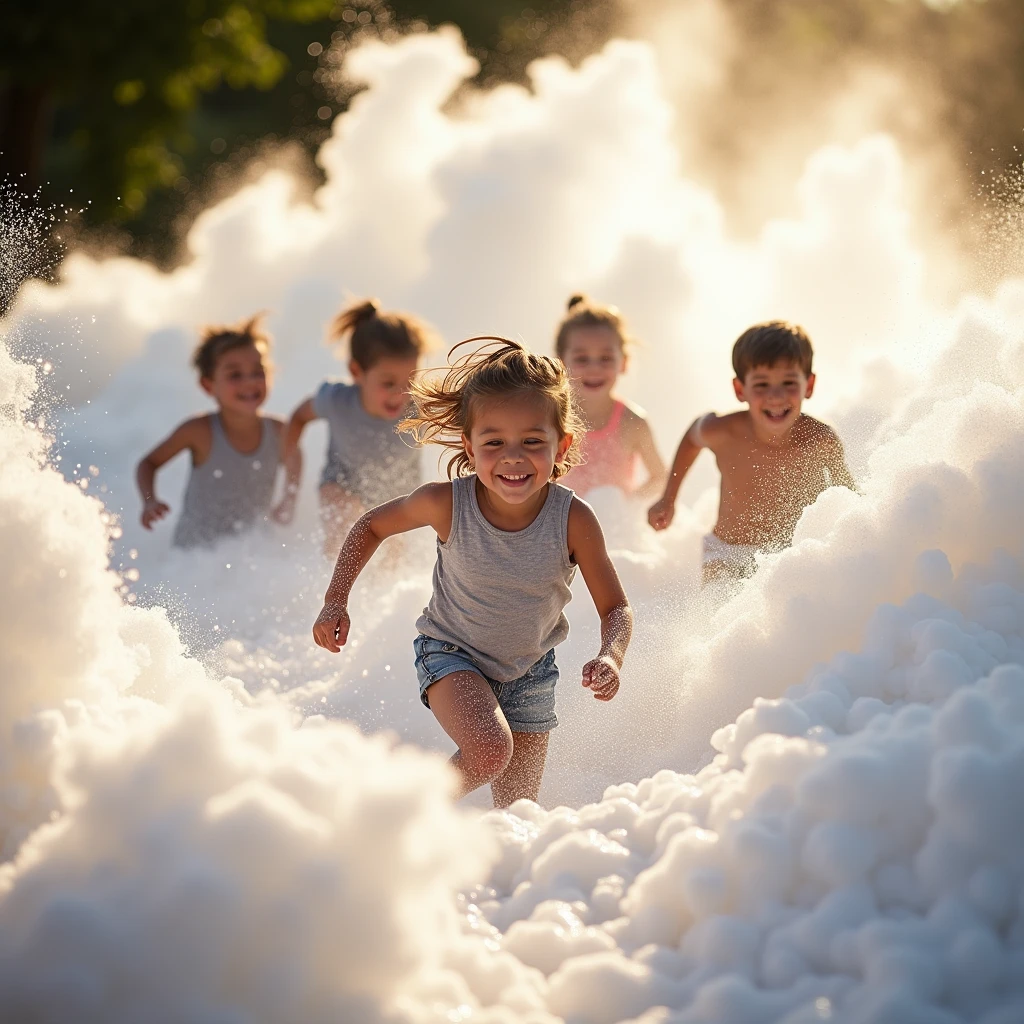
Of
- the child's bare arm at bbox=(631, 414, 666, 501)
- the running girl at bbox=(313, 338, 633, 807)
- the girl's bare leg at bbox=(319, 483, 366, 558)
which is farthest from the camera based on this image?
the girl's bare leg at bbox=(319, 483, 366, 558)

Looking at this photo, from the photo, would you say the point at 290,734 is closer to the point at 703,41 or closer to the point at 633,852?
the point at 633,852

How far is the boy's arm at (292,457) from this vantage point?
5660 mm

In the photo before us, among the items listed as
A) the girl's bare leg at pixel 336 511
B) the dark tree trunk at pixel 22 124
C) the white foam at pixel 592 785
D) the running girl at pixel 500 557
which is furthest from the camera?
the dark tree trunk at pixel 22 124

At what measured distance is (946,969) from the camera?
182 centimetres

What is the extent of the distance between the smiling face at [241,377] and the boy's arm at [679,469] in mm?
2119

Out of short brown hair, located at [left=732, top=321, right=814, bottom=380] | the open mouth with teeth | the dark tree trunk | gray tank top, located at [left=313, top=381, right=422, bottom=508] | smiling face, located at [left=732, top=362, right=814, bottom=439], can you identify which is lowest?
the open mouth with teeth

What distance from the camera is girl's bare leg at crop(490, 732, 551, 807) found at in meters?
3.05

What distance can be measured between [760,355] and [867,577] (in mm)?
1479

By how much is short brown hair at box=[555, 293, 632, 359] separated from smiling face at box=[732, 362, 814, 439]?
3.54 feet

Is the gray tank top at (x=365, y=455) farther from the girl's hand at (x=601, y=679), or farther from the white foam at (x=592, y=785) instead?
the girl's hand at (x=601, y=679)

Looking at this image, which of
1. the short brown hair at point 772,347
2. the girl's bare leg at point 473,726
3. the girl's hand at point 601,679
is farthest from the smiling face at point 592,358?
the girl's hand at point 601,679

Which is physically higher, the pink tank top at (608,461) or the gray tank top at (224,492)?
the gray tank top at (224,492)

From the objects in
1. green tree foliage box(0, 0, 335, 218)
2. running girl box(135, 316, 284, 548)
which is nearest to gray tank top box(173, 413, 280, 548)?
running girl box(135, 316, 284, 548)

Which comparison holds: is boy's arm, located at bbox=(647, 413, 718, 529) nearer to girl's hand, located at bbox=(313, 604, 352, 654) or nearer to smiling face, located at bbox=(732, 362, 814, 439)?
smiling face, located at bbox=(732, 362, 814, 439)
